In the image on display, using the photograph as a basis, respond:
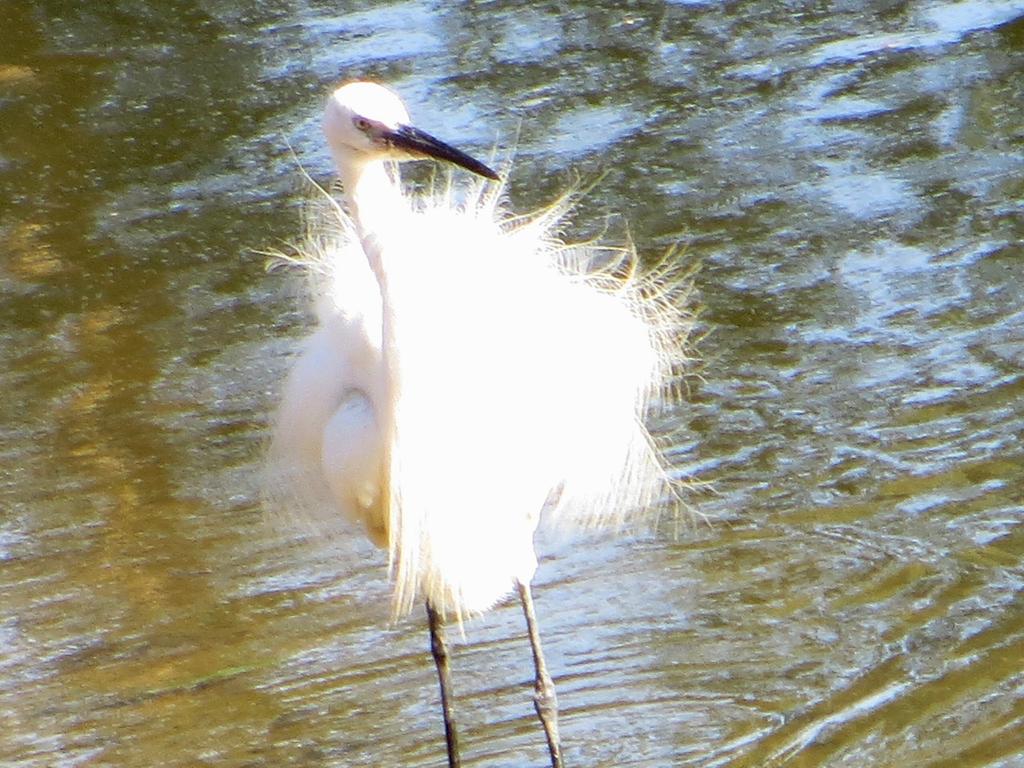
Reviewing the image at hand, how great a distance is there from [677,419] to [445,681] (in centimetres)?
155

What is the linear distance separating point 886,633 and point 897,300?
168cm

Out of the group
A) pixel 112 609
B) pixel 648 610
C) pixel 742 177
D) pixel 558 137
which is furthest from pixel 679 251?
pixel 112 609

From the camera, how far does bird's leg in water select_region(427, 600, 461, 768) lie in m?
3.71

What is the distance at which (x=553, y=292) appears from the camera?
386 cm

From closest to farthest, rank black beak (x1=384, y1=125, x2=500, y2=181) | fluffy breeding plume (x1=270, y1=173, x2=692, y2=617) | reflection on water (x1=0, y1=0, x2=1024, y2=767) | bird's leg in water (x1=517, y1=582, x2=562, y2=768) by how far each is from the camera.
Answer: black beak (x1=384, y1=125, x2=500, y2=181), fluffy breeding plume (x1=270, y1=173, x2=692, y2=617), bird's leg in water (x1=517, y1=582, x2=562, y2=768), reflection on water (x1=0, y1=0, x2=1024, y2=767)

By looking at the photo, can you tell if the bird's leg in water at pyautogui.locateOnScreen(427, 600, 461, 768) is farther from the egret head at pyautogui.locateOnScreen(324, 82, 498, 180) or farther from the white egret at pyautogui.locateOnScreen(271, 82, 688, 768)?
the egret head at pyautogui.locateOnScreen(324, 82, 498, 180)

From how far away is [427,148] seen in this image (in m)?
3.19

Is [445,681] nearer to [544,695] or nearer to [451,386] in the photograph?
[544,695]

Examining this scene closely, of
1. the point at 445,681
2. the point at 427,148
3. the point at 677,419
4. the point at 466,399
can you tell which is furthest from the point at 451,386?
the point at 677,419

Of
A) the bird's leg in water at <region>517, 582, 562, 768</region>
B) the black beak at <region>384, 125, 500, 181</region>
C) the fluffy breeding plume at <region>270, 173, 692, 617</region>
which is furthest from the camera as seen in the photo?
the bird's leg in water at <region>517, 582, 562, 768</region>

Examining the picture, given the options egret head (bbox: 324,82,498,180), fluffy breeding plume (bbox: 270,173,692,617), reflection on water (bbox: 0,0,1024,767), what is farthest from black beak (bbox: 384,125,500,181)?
reflection on water (bbox: 0,0,1024,767)

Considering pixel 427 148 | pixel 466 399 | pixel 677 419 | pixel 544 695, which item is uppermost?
pixel 427 148

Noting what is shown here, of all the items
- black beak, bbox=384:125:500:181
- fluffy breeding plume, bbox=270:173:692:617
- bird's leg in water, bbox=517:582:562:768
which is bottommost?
bird's leg in water, bbox=517:582:562:768

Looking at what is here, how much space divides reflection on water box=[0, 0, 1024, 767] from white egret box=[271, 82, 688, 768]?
1.48 feet
